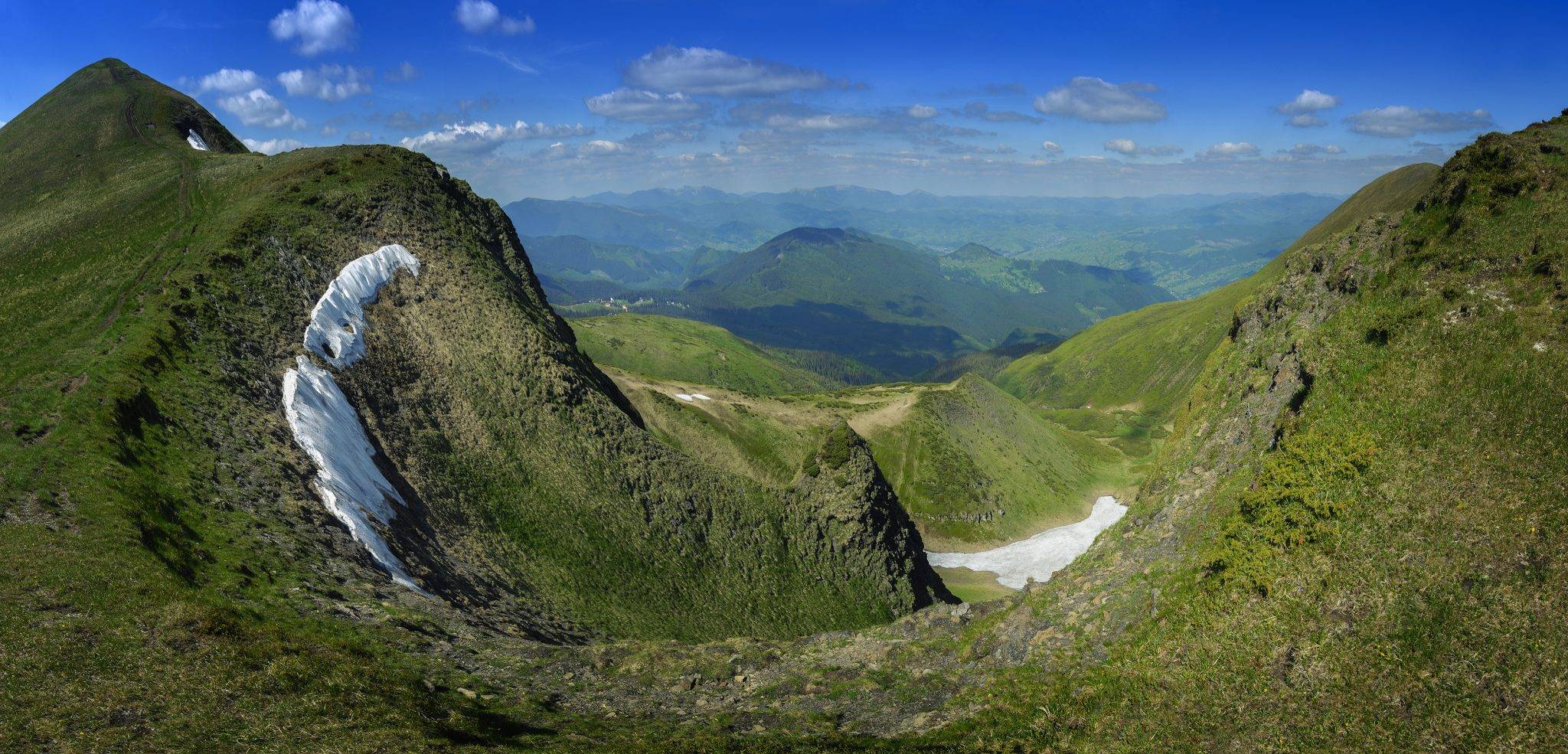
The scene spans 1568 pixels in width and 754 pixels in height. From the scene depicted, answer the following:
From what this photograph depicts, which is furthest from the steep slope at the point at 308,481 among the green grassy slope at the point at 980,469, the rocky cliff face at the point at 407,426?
the green grassy slope at the point at 980,469

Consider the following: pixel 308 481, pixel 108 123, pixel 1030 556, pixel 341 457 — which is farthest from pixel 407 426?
pixel 1030 556

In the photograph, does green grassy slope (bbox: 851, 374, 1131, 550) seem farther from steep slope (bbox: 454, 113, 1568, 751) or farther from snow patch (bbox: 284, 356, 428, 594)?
steep slope (bbox: 454, 113, 1568, 751)

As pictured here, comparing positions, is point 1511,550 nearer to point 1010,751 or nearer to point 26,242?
point 1010,751

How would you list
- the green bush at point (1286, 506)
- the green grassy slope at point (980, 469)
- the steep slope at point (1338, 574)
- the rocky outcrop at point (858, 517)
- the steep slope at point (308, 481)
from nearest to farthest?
1. the steep slope at point (1338, 574)
2. the steep slope at point (308, 481)
3. the green bush at point (1286, 506)
4. the rocky outcrop at point (858, 517)
5. the green grassy slope at point (980, 469)

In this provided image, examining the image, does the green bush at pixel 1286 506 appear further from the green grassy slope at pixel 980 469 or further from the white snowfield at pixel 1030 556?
the green grassy slope at pixel 980 469

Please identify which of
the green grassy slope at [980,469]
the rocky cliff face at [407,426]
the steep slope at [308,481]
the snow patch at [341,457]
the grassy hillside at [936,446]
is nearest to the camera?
the steep slope at [308,481]

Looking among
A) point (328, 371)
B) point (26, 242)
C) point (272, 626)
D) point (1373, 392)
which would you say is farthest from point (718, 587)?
point (26, 242)
